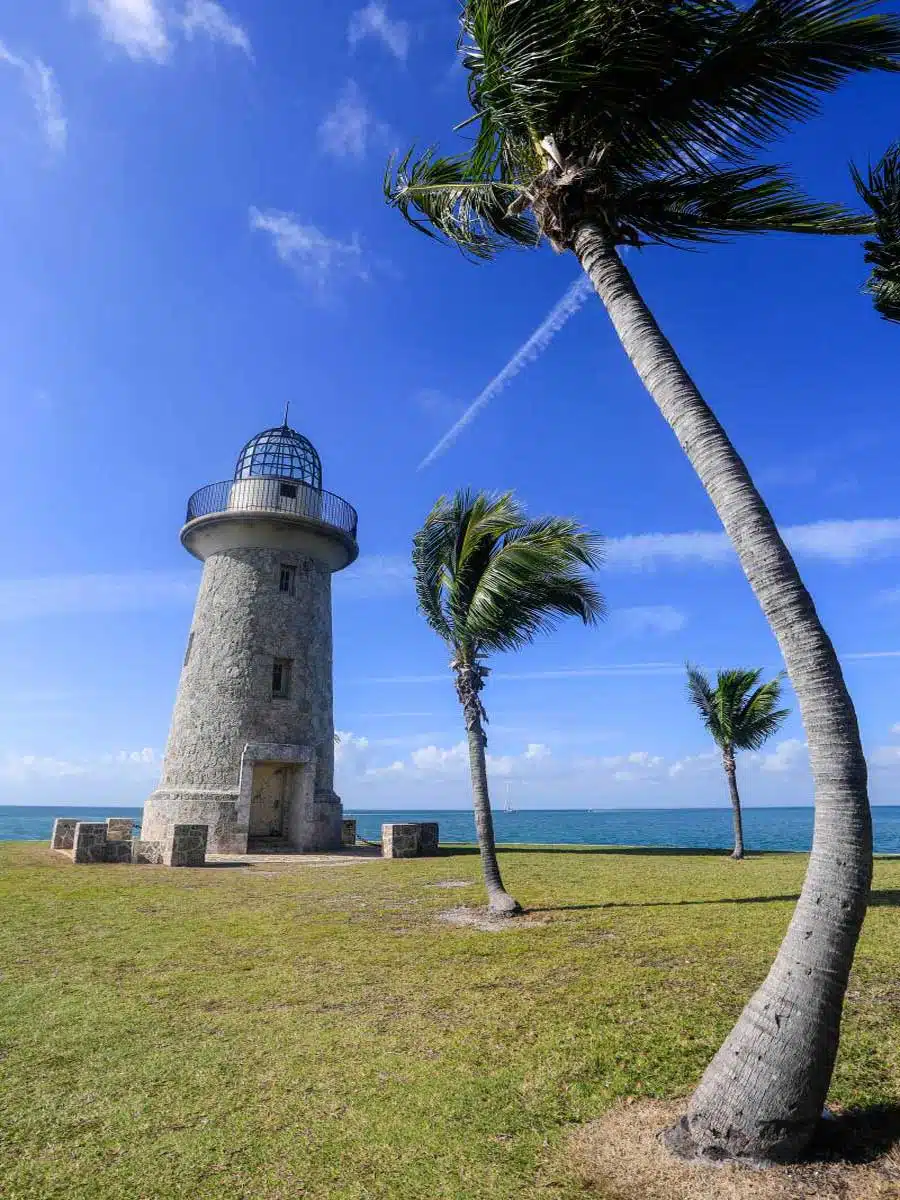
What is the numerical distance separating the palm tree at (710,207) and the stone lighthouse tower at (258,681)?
16.7 meters

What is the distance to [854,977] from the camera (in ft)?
22.4

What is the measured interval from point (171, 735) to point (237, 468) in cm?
976

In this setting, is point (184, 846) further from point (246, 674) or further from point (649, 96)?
point (649, 96)

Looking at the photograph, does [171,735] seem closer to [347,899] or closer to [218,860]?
[218,860]

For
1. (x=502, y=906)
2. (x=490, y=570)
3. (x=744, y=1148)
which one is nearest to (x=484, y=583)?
(x=490, y=570)

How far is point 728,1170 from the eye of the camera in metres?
3.58

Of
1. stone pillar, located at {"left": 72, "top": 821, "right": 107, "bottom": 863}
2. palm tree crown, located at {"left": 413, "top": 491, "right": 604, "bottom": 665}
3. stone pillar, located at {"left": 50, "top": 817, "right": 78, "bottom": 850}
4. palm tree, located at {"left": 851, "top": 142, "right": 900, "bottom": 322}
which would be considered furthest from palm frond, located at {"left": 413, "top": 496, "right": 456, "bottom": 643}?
stone pillar, located at {"left": 50, "top": 817, "right": 78, "bottom": 850}

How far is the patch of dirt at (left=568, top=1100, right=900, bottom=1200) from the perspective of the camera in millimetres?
3426

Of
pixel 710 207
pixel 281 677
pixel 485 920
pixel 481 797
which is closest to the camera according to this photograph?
pixel 710 207

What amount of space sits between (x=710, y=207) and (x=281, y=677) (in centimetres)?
1939

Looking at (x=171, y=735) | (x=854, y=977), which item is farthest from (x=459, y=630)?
(x=171, y=735)

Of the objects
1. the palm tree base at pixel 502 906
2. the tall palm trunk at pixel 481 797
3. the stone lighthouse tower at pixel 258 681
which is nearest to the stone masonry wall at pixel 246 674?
the stone lighthouse tower at pixel 258 681

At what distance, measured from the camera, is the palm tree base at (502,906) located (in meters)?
10.4

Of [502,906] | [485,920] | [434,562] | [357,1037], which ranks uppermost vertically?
[434,562]
